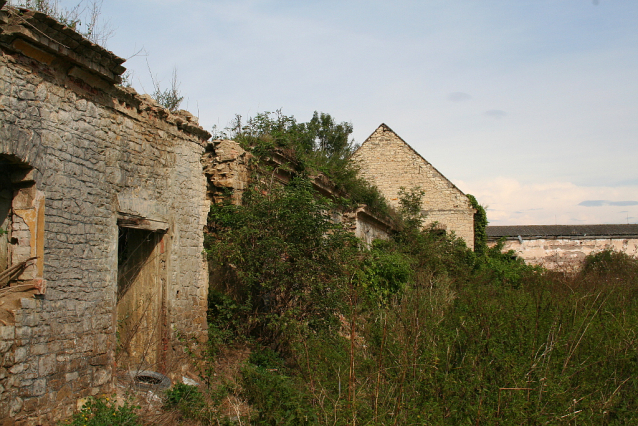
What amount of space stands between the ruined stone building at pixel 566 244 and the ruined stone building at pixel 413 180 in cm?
559

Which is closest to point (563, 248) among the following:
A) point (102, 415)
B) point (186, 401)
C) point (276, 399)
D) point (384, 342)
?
point (384, 342)

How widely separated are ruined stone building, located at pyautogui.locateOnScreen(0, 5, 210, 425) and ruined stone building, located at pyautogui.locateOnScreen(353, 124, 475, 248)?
49.0 feet

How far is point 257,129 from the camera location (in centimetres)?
963

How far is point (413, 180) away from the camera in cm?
2169

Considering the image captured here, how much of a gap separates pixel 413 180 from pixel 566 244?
1028 centimetres

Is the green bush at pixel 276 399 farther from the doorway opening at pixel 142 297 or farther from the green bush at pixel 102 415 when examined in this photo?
the doorway opening at pixel 142 297

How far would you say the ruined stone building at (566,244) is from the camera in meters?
25.1

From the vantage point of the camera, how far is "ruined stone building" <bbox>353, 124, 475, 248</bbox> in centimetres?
2109

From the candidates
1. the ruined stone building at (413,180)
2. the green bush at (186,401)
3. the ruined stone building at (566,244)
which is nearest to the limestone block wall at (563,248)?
the ruined stone building at (566,244)

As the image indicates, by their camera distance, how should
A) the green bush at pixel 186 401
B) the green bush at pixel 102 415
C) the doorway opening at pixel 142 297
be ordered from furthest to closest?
the doorway opening at pixel 142 297
the green bush at pixel 186 401
the green bush at pixel 102 415

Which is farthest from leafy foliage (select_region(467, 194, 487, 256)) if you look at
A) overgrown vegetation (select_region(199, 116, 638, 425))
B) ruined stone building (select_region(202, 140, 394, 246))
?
ruined stone building (select_region(202, 140, 394, 246))

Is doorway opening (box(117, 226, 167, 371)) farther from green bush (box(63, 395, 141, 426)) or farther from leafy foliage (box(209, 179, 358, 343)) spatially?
green bush (box(63, 395, 141, 426))

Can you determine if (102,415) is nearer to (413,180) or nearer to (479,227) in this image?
(413,180)

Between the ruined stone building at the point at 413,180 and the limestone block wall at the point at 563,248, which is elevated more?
the ruined stone building at the point at 413,180
